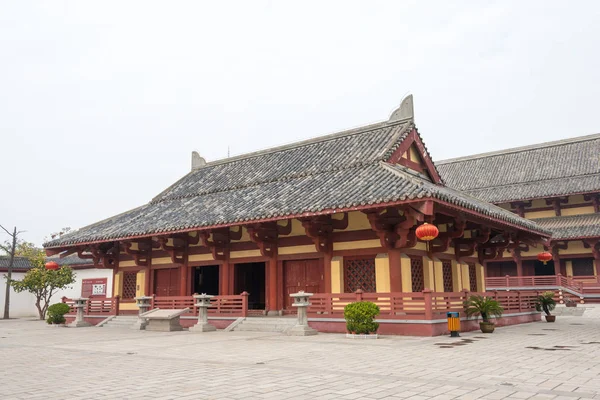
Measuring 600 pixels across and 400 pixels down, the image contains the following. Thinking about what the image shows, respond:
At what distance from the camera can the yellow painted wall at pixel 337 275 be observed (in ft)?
50.2

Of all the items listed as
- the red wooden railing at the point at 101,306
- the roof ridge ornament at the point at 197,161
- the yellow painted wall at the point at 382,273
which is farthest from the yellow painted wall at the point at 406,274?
the roof ridge ornament at the point at 197,161

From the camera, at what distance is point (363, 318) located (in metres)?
12.5

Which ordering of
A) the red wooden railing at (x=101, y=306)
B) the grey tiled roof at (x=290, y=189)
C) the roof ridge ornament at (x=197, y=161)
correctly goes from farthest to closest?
the roof ridge ornament at (x=197, y=161)
the red wooden railing at (x=101, y=306)
the grey tiled roof at (x=290, y=189)

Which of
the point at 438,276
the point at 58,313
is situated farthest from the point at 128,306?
the point at 438,276

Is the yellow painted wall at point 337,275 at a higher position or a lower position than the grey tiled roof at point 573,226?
lower

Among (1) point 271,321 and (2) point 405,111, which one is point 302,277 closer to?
(1) point 271,321

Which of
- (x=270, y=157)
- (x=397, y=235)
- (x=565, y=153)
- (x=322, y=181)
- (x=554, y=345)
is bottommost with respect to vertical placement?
(x=554, y=345)

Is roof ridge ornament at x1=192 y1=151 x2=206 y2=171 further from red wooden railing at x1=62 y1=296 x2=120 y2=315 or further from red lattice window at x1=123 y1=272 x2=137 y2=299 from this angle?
red wooden railing at x1=62 y1=296 x2=120 y2=315

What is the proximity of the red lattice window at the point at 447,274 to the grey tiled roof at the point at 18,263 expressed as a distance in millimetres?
27760

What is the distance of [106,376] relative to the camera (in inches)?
291

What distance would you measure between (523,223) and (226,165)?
527 inches

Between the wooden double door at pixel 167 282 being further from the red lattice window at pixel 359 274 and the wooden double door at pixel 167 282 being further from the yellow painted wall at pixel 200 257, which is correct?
the red lattice window at pixel 359 274

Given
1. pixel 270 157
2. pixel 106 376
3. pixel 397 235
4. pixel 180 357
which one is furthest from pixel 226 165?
pixel 106 376

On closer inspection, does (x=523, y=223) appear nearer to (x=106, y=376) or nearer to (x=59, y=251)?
(x=106, y=376)
